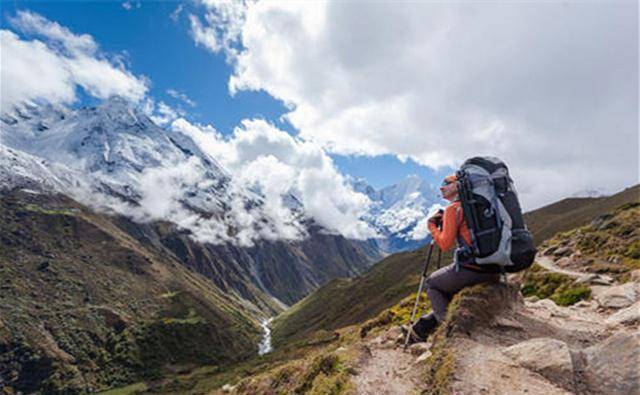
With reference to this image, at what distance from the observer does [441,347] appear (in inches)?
351

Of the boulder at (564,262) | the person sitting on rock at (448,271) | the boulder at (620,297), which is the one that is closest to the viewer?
the person sitting on rock at (448,271)

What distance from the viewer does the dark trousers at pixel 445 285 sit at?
10281 millimetres

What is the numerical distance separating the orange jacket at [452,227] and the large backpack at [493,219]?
15 cm

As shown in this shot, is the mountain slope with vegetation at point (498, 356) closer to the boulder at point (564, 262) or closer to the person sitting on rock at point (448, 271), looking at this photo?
the person sitting on rock at point (448, 271)

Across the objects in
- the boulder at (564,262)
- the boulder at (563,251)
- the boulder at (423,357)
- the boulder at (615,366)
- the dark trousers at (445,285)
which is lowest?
the boulder at (615,366)

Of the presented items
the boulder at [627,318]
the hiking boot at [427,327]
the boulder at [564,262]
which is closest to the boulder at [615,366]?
the boulder at [627,318]

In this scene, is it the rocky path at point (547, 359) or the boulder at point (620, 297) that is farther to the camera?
the boulder at point (620, 297)

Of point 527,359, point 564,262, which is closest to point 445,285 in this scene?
point 527,359

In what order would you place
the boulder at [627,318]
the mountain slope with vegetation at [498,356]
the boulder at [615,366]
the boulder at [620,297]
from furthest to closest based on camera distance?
the boulder at [620,297] → the boulder at [627,318] → the mountain slope with vegetation at [498,356] → the boulder at [615,366]

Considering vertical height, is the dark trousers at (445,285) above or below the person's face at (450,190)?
below

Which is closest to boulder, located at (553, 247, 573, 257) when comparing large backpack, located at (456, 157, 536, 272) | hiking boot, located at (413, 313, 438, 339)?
hiking boot, located at (413, 313, 438, 339)

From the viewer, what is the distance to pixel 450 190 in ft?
33.3

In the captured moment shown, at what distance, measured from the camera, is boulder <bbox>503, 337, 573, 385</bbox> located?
25.2 feet

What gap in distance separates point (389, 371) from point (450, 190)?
17.7 ft
